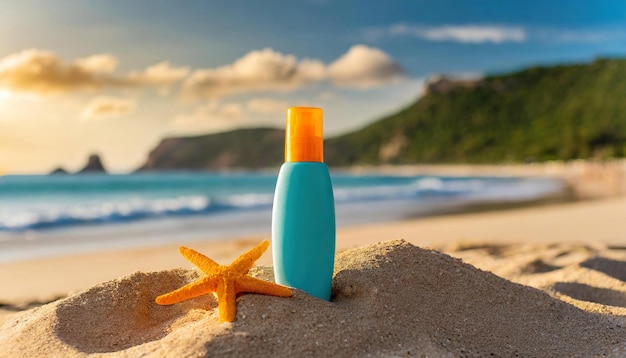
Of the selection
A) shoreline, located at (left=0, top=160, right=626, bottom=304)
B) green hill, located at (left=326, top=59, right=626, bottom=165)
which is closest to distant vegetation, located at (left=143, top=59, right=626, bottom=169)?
green hill, located at (left=326, top=59, right=626, bottom=165)

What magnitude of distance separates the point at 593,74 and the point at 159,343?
8793 cm

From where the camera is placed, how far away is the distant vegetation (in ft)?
234

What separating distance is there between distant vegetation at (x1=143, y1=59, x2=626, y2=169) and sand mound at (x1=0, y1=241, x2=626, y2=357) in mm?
62127

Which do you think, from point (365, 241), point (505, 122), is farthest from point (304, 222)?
point (505, 122)

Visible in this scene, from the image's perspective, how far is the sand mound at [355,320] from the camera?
2.65m

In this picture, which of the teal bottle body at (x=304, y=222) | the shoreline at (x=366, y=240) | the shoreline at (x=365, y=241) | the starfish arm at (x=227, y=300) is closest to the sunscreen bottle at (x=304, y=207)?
the teal bottle body at (x=304, y=222)

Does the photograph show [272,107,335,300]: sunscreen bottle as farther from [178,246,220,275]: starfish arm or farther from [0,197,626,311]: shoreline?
[0,197,626,311]: shoreline

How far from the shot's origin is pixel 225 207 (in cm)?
1808

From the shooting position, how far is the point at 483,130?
87.2 meters

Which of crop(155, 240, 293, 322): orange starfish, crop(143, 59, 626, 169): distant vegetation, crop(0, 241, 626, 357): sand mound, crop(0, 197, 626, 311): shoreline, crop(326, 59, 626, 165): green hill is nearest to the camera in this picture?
crop(0, 241, 626, 357): sand mound

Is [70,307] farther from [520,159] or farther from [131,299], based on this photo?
[520,159]

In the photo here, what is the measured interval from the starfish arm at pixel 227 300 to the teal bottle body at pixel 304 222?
296mm

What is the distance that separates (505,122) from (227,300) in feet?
292

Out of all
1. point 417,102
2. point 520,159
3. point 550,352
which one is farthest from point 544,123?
point 550,352
